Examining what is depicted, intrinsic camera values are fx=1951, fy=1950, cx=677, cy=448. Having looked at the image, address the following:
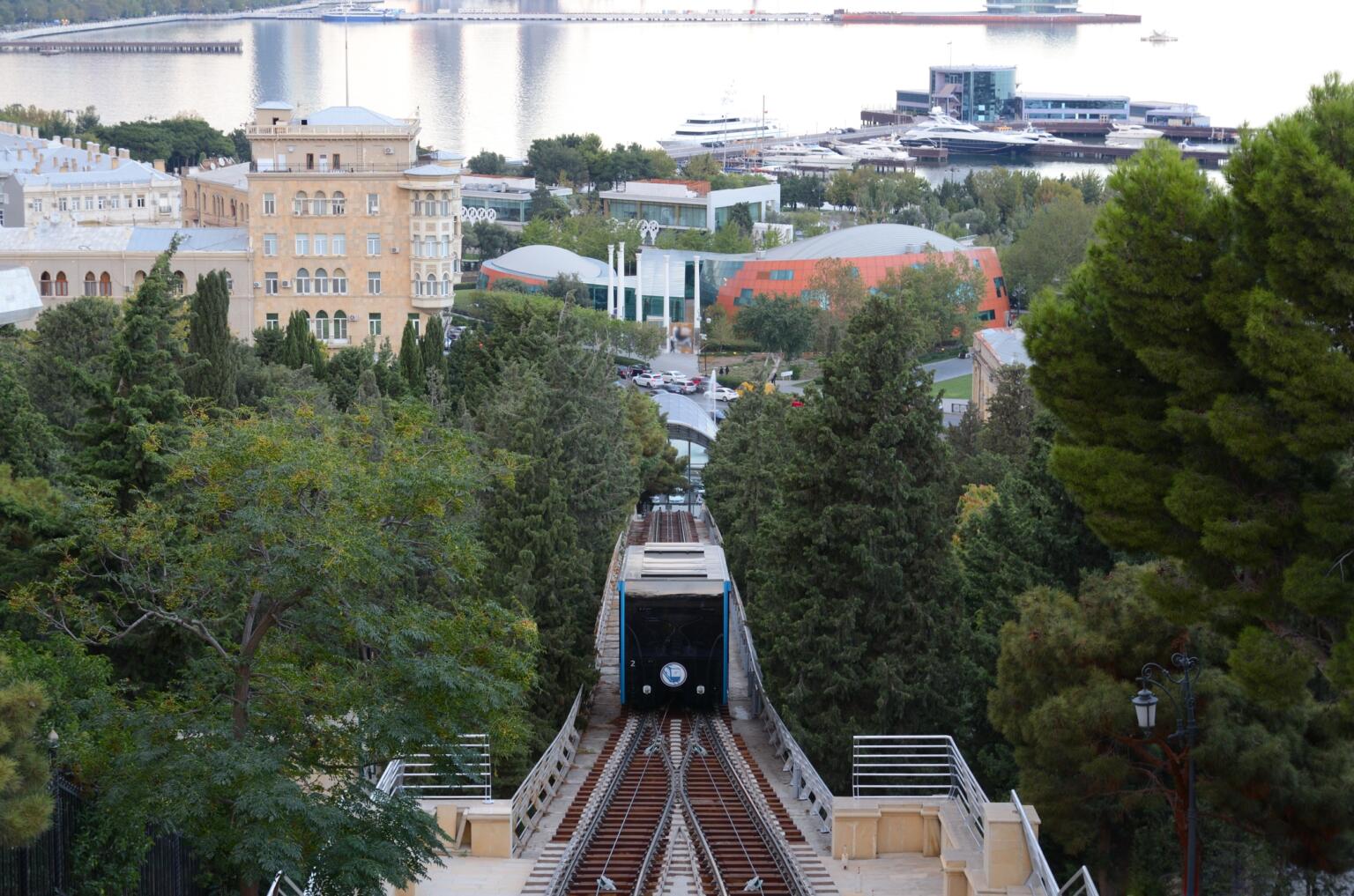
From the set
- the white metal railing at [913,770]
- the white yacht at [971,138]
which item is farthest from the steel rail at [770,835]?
the white yacht at [971,138]

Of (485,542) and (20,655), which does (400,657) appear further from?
(485,542)

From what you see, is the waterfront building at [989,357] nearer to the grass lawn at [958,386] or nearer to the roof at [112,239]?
the grass lawn at [958,386]

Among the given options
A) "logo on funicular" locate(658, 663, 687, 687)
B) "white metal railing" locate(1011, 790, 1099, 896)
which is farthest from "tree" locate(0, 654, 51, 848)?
"logo on funicular" locate(658, 663, 687, 687)

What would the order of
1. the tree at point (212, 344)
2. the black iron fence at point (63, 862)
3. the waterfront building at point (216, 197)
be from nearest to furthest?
the black iron fence at point (63, 862)
the tree at point (212, 344)
the waterfront building at point (216, 197)

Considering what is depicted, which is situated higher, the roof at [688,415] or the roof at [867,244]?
the roof at [867,244]

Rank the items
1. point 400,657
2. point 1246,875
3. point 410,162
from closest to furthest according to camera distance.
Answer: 1. point 400,657
2. point 1246,875
3. point 410,162

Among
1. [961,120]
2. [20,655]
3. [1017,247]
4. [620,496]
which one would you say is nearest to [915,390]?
[20,655]

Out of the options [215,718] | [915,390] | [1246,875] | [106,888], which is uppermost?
[915,390]
